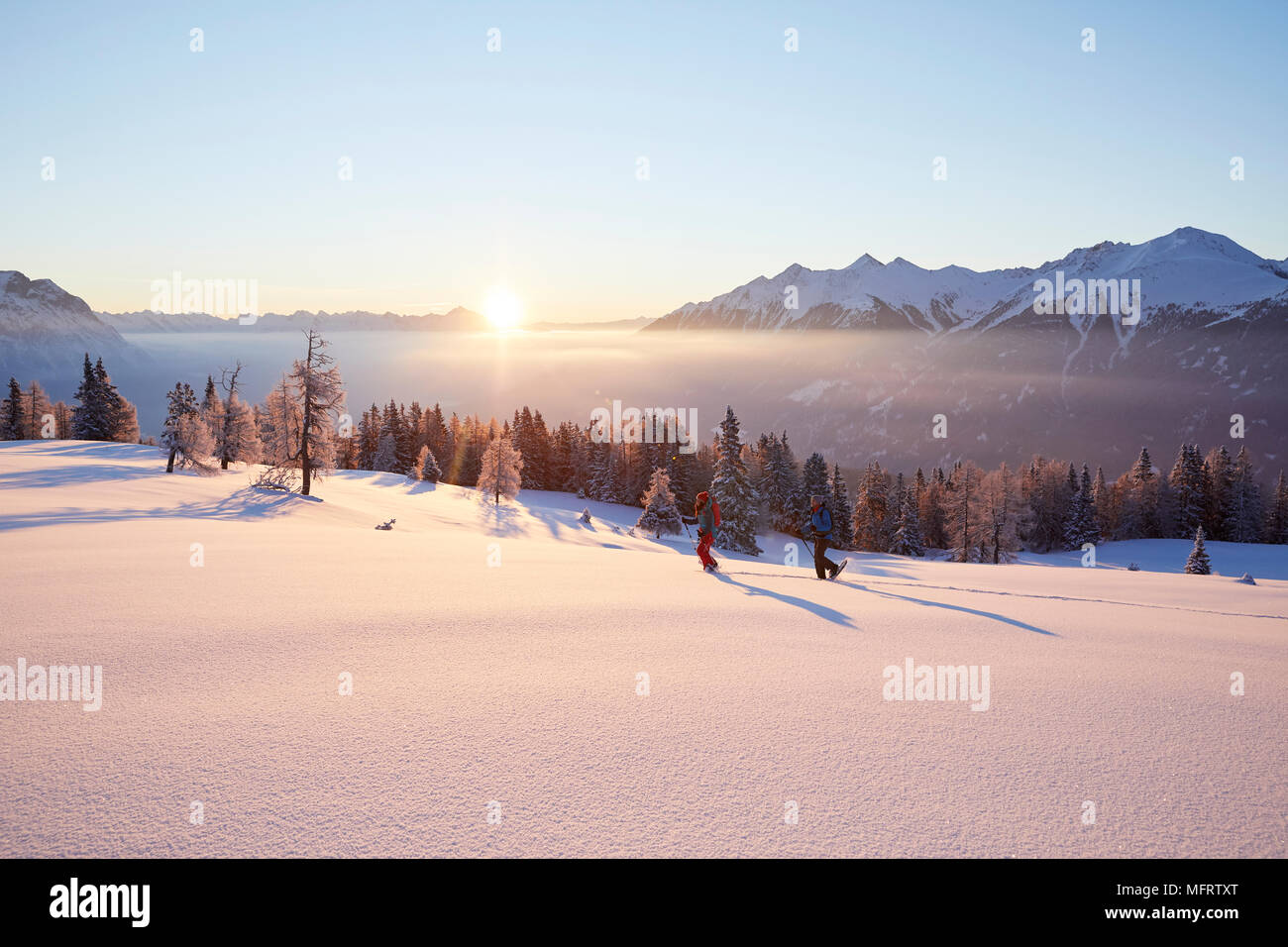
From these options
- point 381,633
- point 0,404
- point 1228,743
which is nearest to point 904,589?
point 1228,743

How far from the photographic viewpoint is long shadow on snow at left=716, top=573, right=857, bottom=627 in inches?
355

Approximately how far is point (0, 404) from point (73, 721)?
11994 cm

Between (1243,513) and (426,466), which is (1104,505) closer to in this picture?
(1243,513)

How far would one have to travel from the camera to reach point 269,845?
314 centimetres

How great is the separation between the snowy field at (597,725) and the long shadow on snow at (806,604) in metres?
0.13

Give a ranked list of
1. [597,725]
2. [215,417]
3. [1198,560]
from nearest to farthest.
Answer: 1. [597,725]
2. [1198,560]
3. [215,417]

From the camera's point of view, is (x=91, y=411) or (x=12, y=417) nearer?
(x=91, y=411)

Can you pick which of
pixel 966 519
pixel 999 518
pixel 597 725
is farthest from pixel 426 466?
pixel 597 725

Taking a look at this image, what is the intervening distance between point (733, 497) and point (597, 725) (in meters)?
52.1

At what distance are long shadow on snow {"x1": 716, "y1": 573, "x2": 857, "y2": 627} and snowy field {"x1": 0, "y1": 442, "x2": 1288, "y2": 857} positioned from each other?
13 cm

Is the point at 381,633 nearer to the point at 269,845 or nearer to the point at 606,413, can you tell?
the point at 269,845

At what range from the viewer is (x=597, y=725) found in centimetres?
462

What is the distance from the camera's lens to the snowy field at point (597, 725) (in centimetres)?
337

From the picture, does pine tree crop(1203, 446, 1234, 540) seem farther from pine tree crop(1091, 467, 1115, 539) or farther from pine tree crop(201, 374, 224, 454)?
pine tree crop(201, 374, 224, 454)
